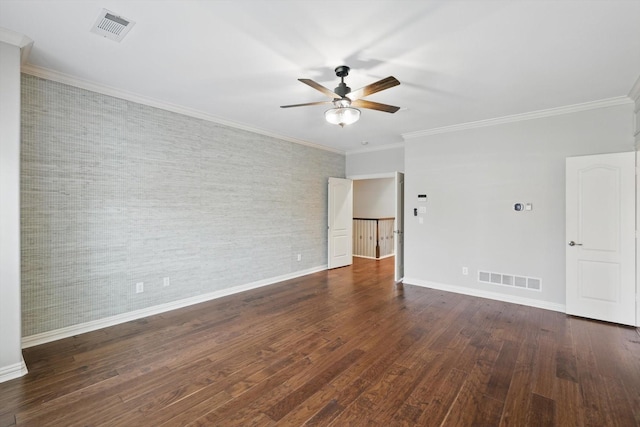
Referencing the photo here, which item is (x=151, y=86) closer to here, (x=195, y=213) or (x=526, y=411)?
(x=195, y=213)

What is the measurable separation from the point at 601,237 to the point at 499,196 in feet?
4.27

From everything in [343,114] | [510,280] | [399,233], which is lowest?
[510,280]

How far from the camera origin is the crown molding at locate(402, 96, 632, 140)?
378 centimetres

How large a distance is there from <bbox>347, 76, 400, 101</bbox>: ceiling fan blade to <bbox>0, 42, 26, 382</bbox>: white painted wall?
9.72 feet

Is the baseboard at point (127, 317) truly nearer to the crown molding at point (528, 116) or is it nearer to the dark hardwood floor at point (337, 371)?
the dark hardwood floor at point (337, 371)

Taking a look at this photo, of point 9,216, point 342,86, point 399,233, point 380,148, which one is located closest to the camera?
point 9,216

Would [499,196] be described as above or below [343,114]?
below

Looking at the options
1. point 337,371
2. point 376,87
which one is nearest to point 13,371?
point 337,371

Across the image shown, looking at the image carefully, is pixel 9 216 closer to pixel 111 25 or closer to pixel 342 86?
pixel 111 25

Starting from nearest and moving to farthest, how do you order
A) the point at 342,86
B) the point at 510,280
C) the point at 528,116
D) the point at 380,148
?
the point at 342,86, the point at 528,116, the point at 510,280, the point at 380,148

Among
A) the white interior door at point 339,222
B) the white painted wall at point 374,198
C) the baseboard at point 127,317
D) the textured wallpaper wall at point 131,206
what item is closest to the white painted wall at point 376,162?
the white interior door at point 339,222

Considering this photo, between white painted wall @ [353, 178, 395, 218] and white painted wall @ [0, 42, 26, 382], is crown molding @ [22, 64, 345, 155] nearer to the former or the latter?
white painted wall @ [0, 42, 26, 382]

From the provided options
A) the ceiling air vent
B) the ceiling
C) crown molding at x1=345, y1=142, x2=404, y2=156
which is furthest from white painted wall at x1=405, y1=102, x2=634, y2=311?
the ceiling air vent

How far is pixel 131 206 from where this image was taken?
12.4ft
